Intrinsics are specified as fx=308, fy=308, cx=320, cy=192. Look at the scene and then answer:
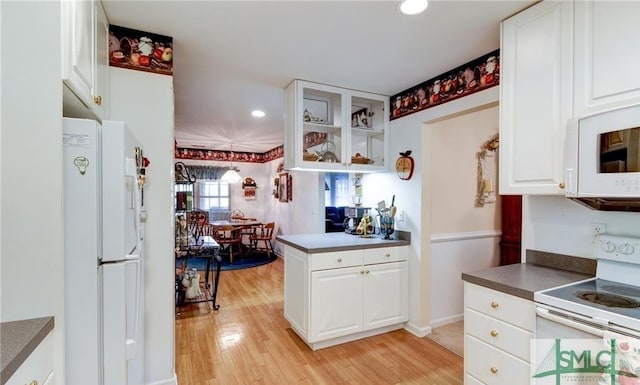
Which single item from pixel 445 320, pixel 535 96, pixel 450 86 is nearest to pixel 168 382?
pixel 445 320

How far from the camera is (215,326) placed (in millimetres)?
3146

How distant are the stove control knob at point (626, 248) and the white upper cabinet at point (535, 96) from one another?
1.31 ft

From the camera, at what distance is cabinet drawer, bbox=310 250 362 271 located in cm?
260

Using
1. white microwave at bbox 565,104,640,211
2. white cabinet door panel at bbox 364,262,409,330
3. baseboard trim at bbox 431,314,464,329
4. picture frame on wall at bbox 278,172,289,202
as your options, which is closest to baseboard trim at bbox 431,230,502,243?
white cabinet door panel at bbox 364,262,409,330

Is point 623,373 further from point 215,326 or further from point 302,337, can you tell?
point 215,326

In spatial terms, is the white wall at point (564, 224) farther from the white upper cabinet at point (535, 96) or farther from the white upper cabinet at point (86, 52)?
the white upper cabinet at point (86, 52)

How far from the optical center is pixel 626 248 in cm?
153

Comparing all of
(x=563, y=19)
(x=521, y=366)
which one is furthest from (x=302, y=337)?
(x=563, y=19)

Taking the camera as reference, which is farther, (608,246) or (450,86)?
(450,86)

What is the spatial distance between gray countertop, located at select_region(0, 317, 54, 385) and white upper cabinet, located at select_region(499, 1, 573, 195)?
2.23 meters

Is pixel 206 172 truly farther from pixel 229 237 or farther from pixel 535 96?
pixel 535 96
